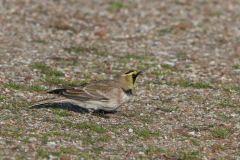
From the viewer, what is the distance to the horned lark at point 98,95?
1007 cm

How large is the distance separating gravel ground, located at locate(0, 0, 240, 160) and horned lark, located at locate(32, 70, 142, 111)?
0.35 metres

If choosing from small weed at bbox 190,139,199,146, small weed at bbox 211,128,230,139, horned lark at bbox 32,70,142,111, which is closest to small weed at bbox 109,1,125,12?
horned lark at bbox 32,70,142,111

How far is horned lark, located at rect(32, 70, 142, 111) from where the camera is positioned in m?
10.1

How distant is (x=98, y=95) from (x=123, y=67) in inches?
167

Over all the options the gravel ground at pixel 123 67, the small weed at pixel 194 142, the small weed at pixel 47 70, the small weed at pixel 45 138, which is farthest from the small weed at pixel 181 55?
the small weed at pixel 45 138

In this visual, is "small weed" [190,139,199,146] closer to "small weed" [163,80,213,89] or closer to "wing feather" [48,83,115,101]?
"wing feather" [48,83,115,101]

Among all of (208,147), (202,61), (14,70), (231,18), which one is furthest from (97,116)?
(231,18)

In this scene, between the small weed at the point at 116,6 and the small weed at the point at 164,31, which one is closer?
the small weed at the point at 164,31

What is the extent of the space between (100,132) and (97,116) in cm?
125

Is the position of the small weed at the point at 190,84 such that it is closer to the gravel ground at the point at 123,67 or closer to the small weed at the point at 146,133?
the gravel ground at the point at 123,67

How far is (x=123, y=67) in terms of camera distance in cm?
1430

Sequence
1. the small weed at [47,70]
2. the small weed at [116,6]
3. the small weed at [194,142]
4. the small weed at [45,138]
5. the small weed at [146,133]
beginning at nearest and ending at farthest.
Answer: the small weed at [45,138], the small weed at [194,142], the small weed at [146,133], the small weed at [47,70], the small weed at [116,6]

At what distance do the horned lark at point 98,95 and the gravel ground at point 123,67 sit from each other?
1.16ft

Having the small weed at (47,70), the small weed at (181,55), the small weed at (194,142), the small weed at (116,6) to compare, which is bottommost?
the small weed at (194,142)
